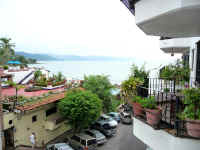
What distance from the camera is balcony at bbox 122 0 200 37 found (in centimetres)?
198

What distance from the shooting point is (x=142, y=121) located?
131 inches

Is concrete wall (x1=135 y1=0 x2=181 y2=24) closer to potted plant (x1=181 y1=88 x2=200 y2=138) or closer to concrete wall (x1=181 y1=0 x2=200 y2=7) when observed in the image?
concrete wall (x1=181 y1=0 x2=200 y2=7)

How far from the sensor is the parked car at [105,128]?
13.4 m

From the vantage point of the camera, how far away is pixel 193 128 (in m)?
2.42

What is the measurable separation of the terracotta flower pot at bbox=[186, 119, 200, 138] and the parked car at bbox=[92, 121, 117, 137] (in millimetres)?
11819

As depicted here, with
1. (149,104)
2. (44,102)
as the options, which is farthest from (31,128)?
(149,104)

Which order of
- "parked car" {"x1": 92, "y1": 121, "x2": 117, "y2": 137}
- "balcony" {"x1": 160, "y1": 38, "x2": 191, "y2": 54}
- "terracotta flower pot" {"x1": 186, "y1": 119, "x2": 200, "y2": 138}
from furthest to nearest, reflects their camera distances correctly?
1. "parked car" {"x1": 92, "y1": 121, "x2": 117, "y2": 137}
2. "balcony" {"x1": 160, "y1": 38, "x2": 191, "y2": 54}
3. "terracotta flower pot" {"x1": 186, "y1": 119, "x2": 200, "y2": 138}

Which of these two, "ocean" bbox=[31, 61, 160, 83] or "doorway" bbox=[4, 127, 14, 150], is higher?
"ocean" bbox=[31, 61, 160, 83]

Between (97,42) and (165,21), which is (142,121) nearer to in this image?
(165,21)

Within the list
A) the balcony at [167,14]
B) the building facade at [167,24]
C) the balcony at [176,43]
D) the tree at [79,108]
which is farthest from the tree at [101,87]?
the balcony at [167,14]

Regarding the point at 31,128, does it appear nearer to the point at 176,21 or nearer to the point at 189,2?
the point at 176,21

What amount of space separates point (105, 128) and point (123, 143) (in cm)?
250

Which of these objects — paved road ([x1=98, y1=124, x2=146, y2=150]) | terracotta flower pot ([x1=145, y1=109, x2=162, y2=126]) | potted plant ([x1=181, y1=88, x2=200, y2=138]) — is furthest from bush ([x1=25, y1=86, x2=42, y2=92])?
potted plant ([x1=181, y1=88, x2=200, y2=138])

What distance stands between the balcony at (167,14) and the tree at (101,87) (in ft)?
42.5
